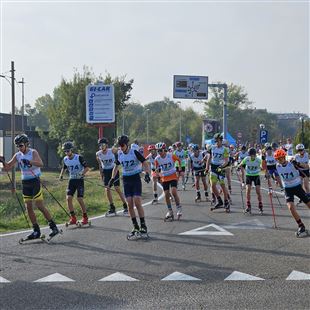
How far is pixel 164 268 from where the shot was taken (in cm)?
833

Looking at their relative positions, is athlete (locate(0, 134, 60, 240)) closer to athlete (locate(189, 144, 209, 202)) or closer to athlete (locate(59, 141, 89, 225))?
athlete (locate(59, 141, 89, 225))

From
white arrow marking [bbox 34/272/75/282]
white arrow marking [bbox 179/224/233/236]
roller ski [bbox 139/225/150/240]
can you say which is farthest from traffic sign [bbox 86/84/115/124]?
white arrow marking [bbox 34/272/75/282]

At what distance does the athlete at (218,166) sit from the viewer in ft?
49.1

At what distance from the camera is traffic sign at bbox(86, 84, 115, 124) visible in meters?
21.3

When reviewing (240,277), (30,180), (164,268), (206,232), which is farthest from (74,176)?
(240,277)

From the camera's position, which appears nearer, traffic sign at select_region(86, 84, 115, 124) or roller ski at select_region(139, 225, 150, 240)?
roller ski at select_region(139, 225, 150, 240)

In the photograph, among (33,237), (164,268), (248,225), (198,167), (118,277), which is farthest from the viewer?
(198,167)

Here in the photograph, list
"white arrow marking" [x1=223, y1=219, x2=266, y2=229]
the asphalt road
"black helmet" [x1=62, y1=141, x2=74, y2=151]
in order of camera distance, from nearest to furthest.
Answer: the asphalt road, "white arrow marking" [x1=223, y1=219, x2=266, y2=229], "black helmet" [x1=62, y1=141, x2=74, y2=151]

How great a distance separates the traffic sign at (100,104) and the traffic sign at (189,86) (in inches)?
615

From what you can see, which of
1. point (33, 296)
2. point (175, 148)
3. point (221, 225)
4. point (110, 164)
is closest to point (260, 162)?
point (221, 225)

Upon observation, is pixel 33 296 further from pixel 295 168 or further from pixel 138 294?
pixel 295 168

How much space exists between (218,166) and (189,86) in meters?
21.9

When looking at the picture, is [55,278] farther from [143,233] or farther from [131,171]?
[131,171]

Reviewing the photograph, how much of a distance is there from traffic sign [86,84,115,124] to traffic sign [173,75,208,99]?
51.3 ft
